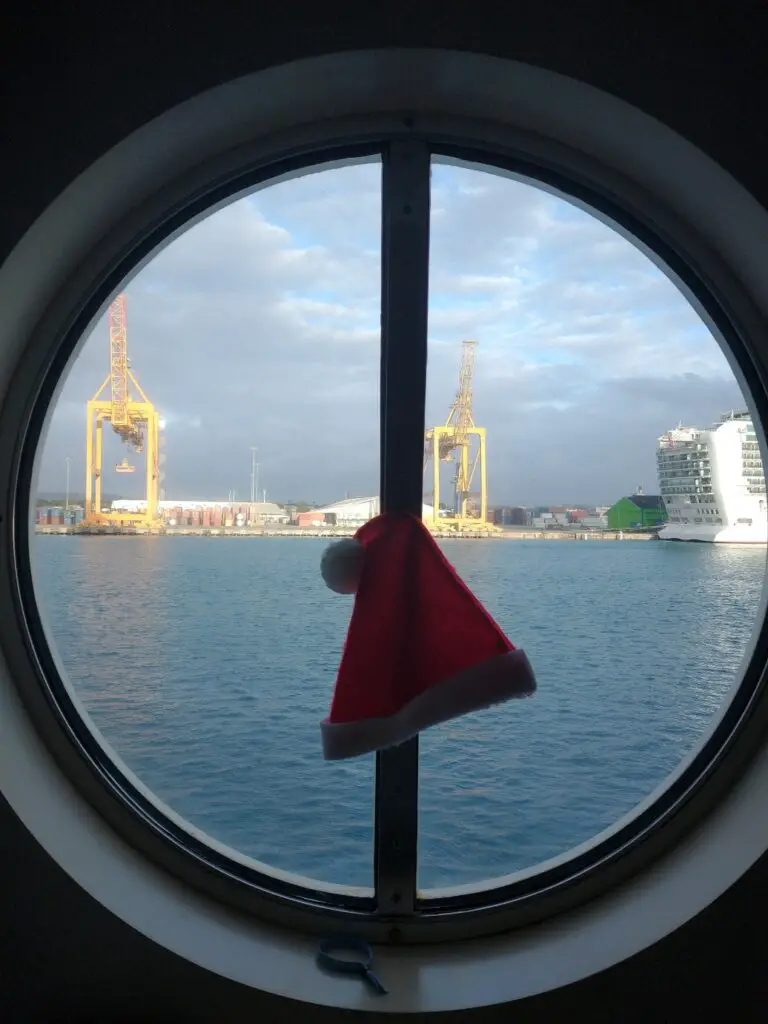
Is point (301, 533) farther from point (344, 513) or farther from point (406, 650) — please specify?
point (406, 650)

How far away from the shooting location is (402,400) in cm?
120

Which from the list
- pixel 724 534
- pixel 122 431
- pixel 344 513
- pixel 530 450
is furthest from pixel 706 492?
pixel 122 431

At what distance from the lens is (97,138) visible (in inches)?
37.4

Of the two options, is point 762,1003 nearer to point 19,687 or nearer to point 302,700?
point 19,687

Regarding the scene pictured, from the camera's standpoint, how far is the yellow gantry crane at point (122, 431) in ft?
7.53

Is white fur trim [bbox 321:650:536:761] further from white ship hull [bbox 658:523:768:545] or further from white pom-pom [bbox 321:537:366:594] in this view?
white ship hull [bbox 658:523:768:545]

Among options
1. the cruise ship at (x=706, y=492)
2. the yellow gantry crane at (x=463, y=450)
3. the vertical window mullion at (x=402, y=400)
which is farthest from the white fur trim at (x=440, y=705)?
the cruise ship at (x=706, y=492)

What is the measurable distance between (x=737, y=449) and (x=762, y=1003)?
126cm

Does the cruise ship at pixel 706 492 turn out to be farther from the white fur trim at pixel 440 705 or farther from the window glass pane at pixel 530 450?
the white fur trim at pixel 440 705

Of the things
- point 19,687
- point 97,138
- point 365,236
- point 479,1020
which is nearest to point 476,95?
point 365,236

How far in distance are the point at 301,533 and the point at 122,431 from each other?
0.89 m

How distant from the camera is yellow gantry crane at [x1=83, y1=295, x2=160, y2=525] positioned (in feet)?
7.53

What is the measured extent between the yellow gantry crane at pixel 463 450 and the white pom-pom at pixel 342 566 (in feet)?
2.00

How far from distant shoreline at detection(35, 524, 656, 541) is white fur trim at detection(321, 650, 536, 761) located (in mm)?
751
